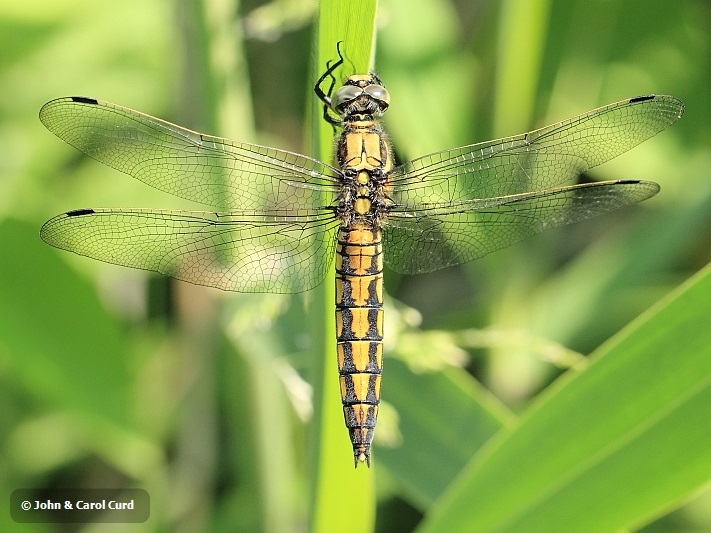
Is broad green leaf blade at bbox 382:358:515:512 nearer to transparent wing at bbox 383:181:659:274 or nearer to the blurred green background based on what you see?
the blurred green background

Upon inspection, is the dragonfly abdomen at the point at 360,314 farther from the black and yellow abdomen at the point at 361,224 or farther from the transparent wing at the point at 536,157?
the transparent wing at the point at 536,157

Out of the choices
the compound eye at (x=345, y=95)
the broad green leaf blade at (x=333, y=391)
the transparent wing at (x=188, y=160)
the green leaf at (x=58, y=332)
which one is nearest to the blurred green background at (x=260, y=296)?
the green leaf at (x=58, y=332)

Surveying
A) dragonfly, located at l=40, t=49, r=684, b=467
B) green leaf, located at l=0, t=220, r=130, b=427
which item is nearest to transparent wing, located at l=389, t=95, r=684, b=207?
dragonfly, located at l=40, t=49, r=684, b=467

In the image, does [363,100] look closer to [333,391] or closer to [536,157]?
[536,157]

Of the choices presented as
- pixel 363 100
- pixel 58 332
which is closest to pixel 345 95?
pixel 363 100

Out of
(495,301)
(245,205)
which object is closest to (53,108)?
(245,205)
